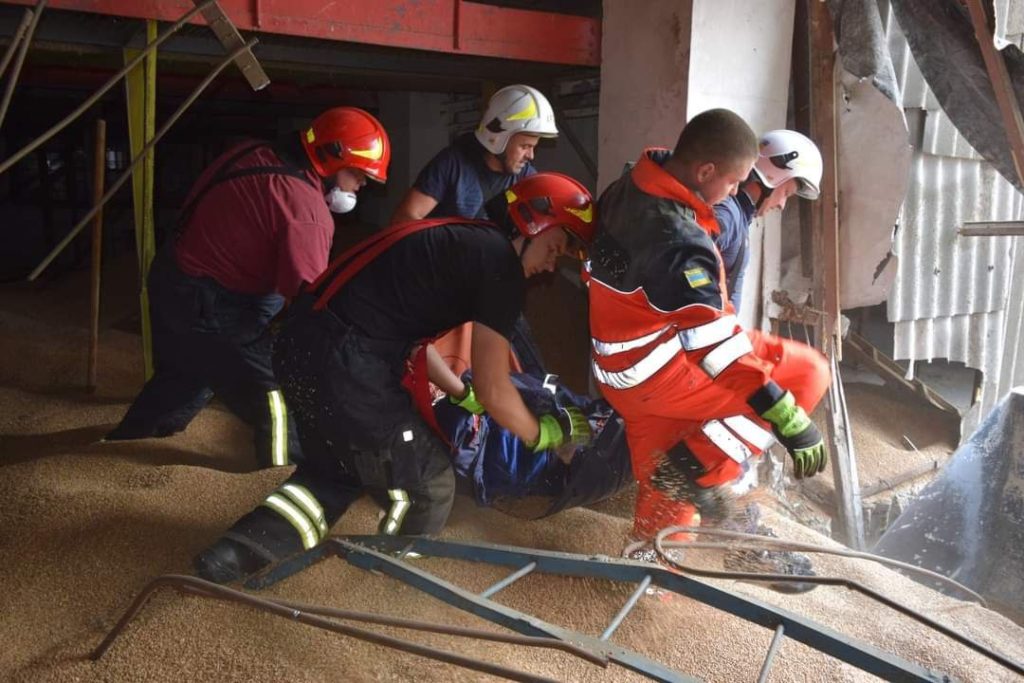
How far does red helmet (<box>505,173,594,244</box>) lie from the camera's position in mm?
2574

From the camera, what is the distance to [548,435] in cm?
265

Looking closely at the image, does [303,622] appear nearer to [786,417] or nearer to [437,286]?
[437,286]

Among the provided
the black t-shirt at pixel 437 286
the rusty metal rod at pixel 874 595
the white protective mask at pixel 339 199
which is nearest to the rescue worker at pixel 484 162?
the white protective mask at pixel 339 199

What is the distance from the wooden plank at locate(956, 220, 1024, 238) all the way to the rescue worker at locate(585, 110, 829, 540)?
1.86 meters

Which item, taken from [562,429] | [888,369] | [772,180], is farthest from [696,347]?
[888,369]

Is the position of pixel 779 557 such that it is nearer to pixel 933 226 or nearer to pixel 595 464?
pixel 595 464

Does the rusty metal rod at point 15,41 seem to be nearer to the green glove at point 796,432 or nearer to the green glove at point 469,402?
the green glove at point 469,402

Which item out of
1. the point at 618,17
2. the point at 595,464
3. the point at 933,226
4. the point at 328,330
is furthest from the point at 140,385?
the point at 933,226

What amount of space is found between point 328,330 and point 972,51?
11.1 feet

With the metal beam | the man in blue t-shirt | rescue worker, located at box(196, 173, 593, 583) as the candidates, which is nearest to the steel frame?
the metal beam

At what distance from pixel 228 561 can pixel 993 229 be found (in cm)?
403

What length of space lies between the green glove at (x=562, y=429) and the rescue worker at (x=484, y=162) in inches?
45.6

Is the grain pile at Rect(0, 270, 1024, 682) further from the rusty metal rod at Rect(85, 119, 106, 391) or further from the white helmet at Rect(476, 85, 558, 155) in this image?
the white helmet at Rect(476, 85, 558, 155)

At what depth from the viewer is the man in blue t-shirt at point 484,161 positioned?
13.0ft
